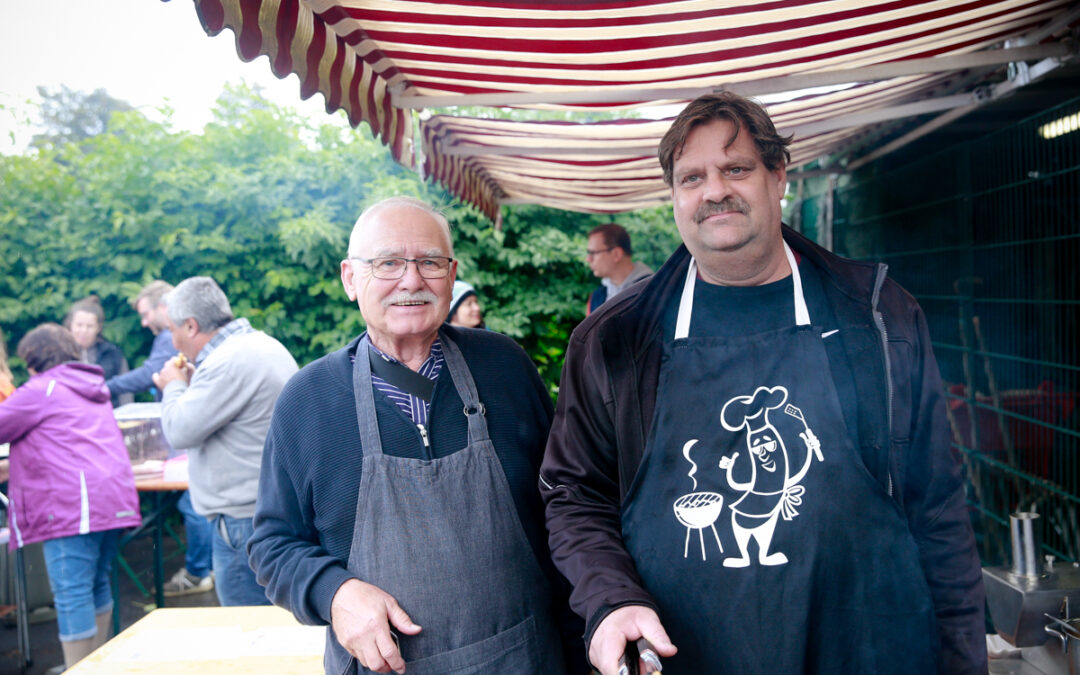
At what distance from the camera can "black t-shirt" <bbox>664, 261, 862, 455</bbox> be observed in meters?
1.78

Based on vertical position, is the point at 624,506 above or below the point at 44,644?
above

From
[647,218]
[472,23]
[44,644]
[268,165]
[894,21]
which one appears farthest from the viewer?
[647,218]

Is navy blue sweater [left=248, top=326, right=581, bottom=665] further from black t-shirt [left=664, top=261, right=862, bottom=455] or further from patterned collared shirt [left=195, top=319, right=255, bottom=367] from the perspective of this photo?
patterned collared shirt [left=195, top=319, right=255, bottom=367]

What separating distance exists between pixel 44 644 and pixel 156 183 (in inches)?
168

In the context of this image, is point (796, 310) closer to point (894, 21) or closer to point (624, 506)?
point (624, 506)

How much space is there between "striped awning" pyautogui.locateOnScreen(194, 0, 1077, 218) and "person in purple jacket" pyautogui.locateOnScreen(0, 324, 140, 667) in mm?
2624

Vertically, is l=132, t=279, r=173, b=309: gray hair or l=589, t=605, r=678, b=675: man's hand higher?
l=132, t=279, r=173, b=309: gray hair

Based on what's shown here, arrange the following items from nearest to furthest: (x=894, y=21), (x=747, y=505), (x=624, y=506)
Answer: (x=747, y=505) < (x=624, y=506) < (x=894, y=21)

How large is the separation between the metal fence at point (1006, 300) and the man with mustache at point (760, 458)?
2.03 metres

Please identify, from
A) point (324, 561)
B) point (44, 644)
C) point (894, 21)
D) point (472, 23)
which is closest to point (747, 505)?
point (324, 561)

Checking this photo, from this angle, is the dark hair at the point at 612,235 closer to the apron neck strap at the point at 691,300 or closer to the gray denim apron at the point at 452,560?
the apron neck strap at the point at 691,300

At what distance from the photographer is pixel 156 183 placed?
288 inches

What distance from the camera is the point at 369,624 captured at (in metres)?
1.72

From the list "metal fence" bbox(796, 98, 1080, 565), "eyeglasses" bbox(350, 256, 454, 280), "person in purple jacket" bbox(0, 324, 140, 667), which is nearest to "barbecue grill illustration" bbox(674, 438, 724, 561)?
"eyeglasses" bbox(350, 256, 454, 280)
